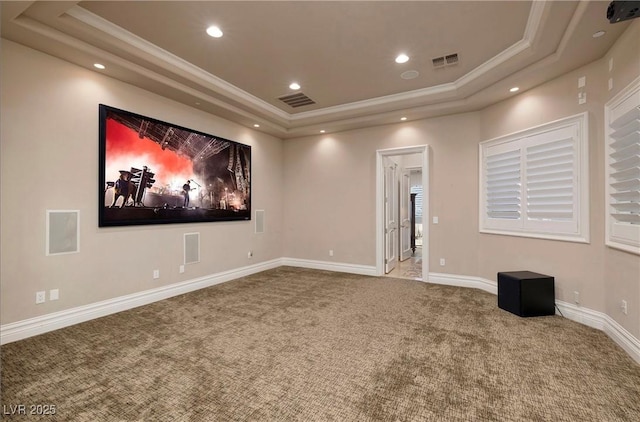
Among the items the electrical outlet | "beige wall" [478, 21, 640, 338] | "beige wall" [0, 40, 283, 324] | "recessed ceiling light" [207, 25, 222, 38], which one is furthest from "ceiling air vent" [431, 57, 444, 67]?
the electrical outlet

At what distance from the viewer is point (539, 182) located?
3.86m

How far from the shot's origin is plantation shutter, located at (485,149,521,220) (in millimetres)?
4207

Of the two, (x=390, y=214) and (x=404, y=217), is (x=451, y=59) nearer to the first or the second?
(x=390, y=214)

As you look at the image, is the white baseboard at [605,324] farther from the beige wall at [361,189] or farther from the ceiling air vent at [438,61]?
the ceiling air vent at [438,61]

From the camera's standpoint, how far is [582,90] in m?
3.35

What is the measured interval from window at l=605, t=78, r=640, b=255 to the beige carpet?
1083mm

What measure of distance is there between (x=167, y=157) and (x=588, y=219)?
17.9 ft

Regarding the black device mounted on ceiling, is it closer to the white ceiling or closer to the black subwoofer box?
the white ceiling

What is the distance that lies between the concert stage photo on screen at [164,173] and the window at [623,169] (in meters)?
5.22

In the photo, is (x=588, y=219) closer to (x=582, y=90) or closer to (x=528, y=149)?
(x=528, y=149)

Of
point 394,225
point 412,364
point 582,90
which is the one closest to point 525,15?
point 582,90

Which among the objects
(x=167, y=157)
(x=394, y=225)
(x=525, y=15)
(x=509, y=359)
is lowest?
(x=509, y=359)

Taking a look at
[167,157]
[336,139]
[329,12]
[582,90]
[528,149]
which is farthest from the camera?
[336,139]

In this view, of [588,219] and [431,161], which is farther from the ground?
[431,161]
